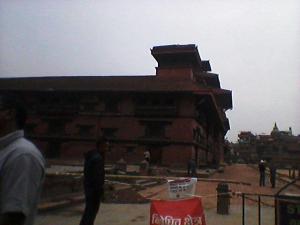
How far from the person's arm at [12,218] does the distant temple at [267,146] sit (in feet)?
178

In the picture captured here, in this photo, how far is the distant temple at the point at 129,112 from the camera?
32.4m

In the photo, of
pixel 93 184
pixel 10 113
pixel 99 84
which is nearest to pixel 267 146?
pixel 99 84

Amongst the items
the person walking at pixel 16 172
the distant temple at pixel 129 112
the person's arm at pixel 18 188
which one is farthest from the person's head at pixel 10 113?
the distant temple at pixel 129 112

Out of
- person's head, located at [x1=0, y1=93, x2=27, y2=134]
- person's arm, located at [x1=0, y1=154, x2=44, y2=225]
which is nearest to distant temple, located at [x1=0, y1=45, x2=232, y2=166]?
person's head, located at [x1=0, y1=93, x2=27, y2=134]

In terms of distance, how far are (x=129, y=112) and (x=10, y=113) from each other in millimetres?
32183

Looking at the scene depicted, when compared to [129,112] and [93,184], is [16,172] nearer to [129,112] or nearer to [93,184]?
[93,184]

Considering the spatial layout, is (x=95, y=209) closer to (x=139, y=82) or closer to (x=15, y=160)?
(x=15, y=160)

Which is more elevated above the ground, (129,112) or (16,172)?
(129,112)

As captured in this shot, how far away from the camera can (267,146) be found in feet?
236

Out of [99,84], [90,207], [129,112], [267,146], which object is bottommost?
[90,207]

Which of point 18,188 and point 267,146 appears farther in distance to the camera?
point 267,146

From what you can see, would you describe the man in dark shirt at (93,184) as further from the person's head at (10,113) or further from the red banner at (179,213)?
the person's head at (10,113)

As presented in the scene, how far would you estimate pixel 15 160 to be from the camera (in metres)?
2.20

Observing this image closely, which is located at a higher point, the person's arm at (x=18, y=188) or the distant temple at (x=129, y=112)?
the distant temple at (x=129, y=112)
